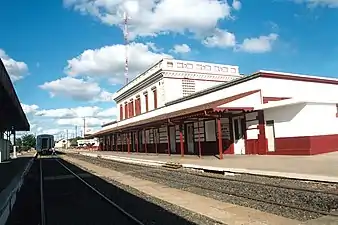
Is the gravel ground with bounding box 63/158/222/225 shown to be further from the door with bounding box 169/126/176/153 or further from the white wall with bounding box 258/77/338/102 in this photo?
the door with bounding box 169/126/176/153

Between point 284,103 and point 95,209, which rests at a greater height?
point 284,103

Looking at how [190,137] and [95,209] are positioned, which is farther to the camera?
[190,137]

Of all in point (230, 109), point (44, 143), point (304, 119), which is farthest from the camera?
point (44, 143)

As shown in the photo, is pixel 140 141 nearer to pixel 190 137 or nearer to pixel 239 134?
pixel 190 137

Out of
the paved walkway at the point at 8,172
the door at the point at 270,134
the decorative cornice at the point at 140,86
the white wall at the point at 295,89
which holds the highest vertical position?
the decorative cornice at the point at 140,86

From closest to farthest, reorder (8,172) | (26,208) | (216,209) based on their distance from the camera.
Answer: (216,209) < (26,208) < (8,172)

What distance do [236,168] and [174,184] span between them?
140 inches

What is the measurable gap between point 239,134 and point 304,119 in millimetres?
5807

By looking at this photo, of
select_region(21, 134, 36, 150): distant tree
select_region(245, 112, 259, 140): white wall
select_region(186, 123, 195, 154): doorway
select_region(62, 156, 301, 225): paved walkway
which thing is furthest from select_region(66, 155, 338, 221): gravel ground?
select_region(21, 134, 36, 150): distant tree

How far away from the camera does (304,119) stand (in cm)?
2148

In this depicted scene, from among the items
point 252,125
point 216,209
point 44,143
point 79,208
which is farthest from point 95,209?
point 44,143

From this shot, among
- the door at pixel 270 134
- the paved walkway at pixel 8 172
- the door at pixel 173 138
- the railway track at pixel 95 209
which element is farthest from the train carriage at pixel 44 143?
the railway track at pixel 95 209

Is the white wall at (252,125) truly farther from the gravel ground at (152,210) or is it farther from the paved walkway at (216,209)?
the gravel ground at (152,210)

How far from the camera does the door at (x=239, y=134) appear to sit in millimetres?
26122
